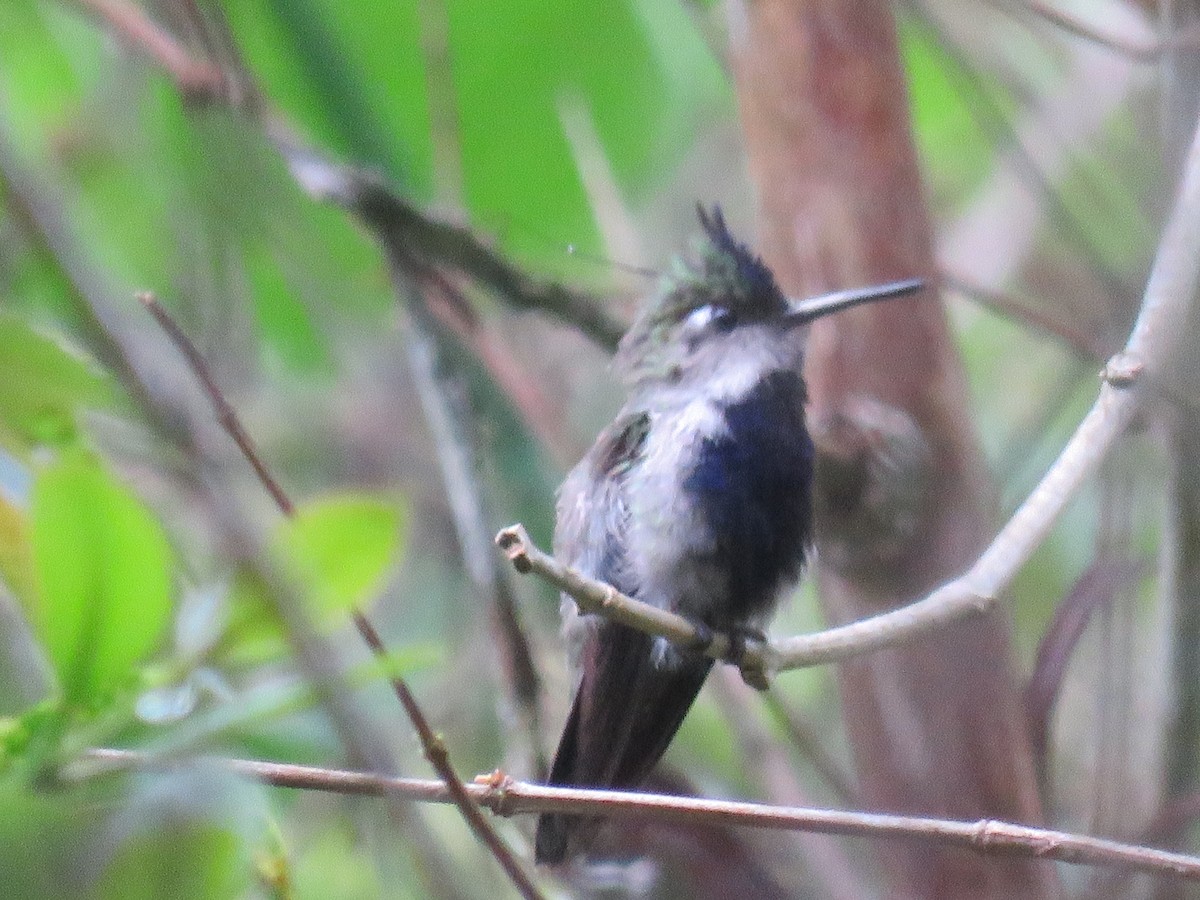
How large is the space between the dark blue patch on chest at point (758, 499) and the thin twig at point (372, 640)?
1.04 m

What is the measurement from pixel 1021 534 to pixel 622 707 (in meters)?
0.80

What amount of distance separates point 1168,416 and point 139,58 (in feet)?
6.29

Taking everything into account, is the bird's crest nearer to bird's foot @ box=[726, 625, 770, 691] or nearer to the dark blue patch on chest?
the dark blue patch on chest

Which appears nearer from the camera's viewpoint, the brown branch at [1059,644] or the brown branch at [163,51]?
the brown branch at [1059,644]

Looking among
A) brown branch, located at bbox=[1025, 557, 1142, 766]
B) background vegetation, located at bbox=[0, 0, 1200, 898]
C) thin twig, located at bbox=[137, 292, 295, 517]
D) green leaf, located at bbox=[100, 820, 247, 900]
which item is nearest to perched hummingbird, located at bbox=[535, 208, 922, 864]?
background vegetation, located at bbox=[0, 0, 1200, 898]

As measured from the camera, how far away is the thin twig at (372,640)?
47.6 inches

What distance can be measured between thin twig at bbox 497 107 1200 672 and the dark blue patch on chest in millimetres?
426

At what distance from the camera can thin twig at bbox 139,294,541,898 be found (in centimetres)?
121

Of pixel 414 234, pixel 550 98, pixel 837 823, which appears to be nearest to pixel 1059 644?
pixel 837 823

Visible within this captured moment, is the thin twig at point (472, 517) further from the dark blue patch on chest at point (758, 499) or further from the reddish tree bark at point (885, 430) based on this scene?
the reddish tree bark at point (885, 430)

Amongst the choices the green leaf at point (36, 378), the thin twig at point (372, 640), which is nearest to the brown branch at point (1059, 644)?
the thin twig at point (372, 640)

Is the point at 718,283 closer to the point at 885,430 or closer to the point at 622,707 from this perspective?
the point at 885,430

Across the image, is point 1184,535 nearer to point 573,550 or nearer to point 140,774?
point 573,550

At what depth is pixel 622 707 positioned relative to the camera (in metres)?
2.29
